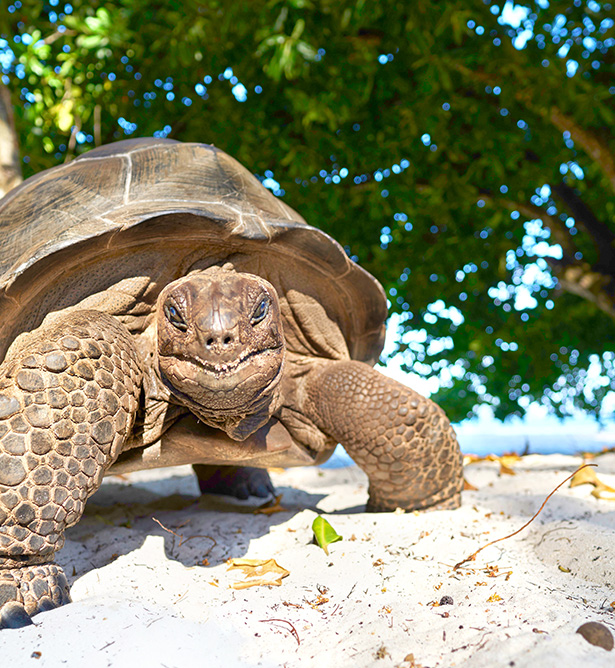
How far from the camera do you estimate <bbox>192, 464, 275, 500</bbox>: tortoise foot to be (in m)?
3.50

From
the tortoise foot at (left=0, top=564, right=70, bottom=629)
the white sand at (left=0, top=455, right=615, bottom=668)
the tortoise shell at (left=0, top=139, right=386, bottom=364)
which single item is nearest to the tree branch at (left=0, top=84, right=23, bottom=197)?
the tortoise shell at (left=0, top=139, right=386, bottom=364)

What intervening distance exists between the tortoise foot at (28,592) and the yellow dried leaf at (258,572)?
516 millimetres

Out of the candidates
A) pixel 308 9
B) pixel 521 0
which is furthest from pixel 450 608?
pixel 521 0

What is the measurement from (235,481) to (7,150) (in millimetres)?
3103

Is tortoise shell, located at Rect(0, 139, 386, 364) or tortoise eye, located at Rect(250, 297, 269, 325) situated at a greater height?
tortoise shell, located at Rect(0, 139, 386, 364)

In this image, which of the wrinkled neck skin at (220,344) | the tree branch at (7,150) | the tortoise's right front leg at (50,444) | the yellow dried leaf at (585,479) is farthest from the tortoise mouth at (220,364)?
the tree branch at (7,150)

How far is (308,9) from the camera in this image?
13.0 feet

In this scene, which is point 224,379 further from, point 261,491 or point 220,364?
point 261,491

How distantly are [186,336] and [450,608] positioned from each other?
1093 millimetres

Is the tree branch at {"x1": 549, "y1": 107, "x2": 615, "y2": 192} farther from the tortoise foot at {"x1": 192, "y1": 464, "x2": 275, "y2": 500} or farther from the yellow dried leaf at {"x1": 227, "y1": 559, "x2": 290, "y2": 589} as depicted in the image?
the yellow dried leaf at {"x1": 227, "y1": 559, "x2": 290, "y2": 589}

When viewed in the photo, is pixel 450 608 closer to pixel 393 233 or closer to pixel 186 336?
pixel 186 336

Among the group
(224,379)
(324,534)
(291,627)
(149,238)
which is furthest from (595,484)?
(149,238)

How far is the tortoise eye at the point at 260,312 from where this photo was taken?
1925 millimetres

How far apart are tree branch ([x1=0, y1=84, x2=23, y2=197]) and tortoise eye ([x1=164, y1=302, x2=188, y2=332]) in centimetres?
323
